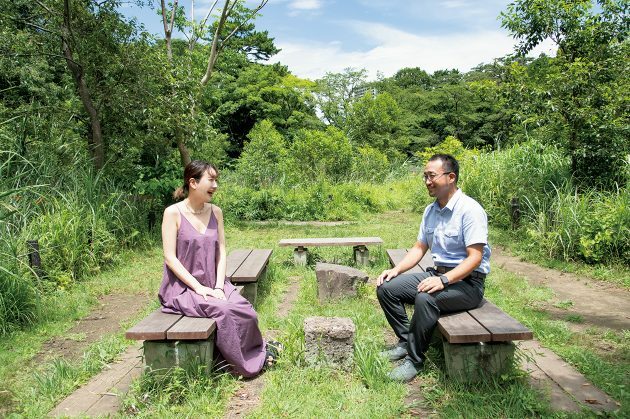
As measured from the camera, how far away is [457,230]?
136 inches

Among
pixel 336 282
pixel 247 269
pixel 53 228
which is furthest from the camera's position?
pixel 53 228

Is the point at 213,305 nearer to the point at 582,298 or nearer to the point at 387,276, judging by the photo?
the point at 387,276

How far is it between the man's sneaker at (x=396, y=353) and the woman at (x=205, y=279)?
30.7 inches

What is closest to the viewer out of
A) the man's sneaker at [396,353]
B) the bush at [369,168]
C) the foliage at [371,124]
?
the man's sneaker at [396,353]

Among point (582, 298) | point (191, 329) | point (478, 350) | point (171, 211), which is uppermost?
point (171, 211)

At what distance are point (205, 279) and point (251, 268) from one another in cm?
145

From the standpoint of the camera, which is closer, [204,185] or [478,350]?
[478,350]

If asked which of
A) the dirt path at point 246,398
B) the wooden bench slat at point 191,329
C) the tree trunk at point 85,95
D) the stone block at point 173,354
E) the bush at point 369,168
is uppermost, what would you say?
the tree trunk at point 85,95

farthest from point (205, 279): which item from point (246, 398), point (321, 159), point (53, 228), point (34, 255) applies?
point (321, 159)

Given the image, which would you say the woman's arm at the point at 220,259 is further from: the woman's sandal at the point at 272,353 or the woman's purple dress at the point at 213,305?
the woman's sandal at the point at 272,353

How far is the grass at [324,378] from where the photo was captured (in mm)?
2939

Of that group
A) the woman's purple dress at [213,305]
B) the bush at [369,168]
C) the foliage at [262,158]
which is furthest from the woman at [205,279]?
the bush at [369,168]

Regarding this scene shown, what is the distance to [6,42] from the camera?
7.62 metres

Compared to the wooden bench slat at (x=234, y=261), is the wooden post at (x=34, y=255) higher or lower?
higher
